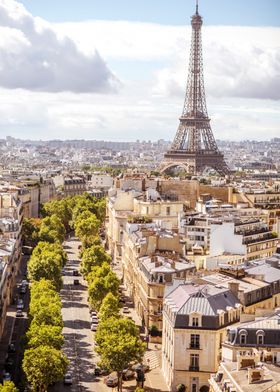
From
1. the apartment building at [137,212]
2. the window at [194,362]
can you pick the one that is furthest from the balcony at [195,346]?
the apartment building at [137,212]

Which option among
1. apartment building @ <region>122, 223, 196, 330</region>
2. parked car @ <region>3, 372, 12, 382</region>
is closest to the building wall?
apartment building @ <region>122, 223, 196, 330</region>

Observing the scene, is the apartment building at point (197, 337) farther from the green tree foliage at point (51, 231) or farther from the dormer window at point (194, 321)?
the green tree foliage at point (51, 231)

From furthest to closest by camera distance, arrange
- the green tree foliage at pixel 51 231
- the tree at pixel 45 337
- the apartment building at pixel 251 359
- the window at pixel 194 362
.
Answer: the green tree foliage at pixel 51 231 → the tree at pixel 45 337 → the window at pixel 194 362 → the apartment building at pixel 251 359

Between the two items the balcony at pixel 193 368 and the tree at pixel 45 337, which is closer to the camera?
the balcony at pixel 193 368

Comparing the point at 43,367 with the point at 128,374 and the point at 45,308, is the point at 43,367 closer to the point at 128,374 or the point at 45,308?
the point at 128,374

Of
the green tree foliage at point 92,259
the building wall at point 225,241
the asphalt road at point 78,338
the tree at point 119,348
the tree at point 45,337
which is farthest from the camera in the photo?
the green tree foliage at point 92,259

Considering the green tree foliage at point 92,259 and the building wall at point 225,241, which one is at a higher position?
the building wall at point 225,241

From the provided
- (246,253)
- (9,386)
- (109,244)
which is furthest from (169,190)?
(9,386)
